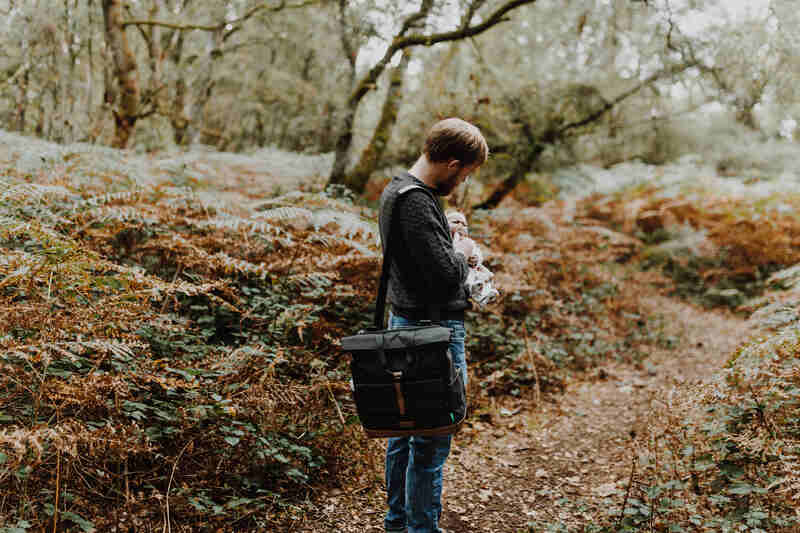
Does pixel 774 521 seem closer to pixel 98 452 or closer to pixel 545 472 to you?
pixel 545 472

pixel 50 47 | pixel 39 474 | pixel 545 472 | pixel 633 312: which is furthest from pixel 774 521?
A: pixel 50 47

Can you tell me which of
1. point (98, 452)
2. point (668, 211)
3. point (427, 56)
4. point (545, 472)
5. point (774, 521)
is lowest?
point (545, 472)

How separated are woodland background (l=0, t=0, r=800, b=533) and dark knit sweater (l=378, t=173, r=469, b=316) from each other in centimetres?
116

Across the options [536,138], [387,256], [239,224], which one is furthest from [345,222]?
[536,138]

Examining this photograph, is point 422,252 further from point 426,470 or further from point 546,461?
point 546,461

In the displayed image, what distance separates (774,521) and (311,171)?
792 centimetres

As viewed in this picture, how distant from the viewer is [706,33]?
24.5 feet

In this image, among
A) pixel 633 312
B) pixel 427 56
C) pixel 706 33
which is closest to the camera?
pixel 706 33

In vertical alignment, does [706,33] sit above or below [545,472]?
above

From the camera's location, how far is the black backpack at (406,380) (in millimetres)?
2283

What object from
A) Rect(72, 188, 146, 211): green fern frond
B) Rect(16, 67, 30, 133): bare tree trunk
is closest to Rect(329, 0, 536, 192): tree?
Rect(72, 188, 146, 211): green fern frond

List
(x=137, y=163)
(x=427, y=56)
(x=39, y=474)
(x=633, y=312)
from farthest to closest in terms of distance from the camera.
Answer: (x=427, y=56) < (x=633, y=312) < (x=137, y=163) < (x=39, y=474)

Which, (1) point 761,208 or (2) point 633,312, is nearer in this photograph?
(2) point 633,312

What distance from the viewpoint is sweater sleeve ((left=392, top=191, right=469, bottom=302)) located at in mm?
2365
